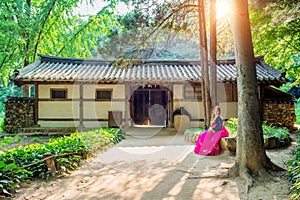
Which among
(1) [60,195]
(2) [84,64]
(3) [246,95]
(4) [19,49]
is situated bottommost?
(1) [60,195]

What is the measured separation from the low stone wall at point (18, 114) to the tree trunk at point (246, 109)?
1084cm

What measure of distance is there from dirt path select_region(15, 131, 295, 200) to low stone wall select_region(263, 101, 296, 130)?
6321 mm

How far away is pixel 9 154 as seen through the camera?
198 inches

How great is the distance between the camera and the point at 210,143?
6906 millimetres

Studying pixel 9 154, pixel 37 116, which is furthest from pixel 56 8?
pixel 9 154

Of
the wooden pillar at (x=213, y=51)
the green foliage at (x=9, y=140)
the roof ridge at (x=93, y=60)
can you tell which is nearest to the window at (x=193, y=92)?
the roof ridge at (x=93, y=60)

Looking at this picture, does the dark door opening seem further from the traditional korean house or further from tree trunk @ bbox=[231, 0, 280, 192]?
tree trunk @ bbox=[231, 0, 280, 192]

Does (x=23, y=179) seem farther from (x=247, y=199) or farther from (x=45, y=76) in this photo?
(x=45, y=76)

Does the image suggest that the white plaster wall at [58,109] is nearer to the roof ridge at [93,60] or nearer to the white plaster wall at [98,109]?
the white plaster wall at [98,109]

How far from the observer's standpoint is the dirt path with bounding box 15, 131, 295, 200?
12.7 feet

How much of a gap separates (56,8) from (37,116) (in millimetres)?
8849

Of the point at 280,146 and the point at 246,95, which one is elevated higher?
the point at 246,95

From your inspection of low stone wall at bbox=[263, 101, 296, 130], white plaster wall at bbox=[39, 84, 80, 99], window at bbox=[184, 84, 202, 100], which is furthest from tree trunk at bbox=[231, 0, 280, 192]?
white plaster wall at bbox=[39, 84, 80, 99]

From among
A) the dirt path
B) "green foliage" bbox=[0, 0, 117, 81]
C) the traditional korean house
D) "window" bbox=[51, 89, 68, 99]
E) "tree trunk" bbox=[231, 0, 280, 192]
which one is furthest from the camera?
"green foliage" bbox=[0, 0, 117, 81]
